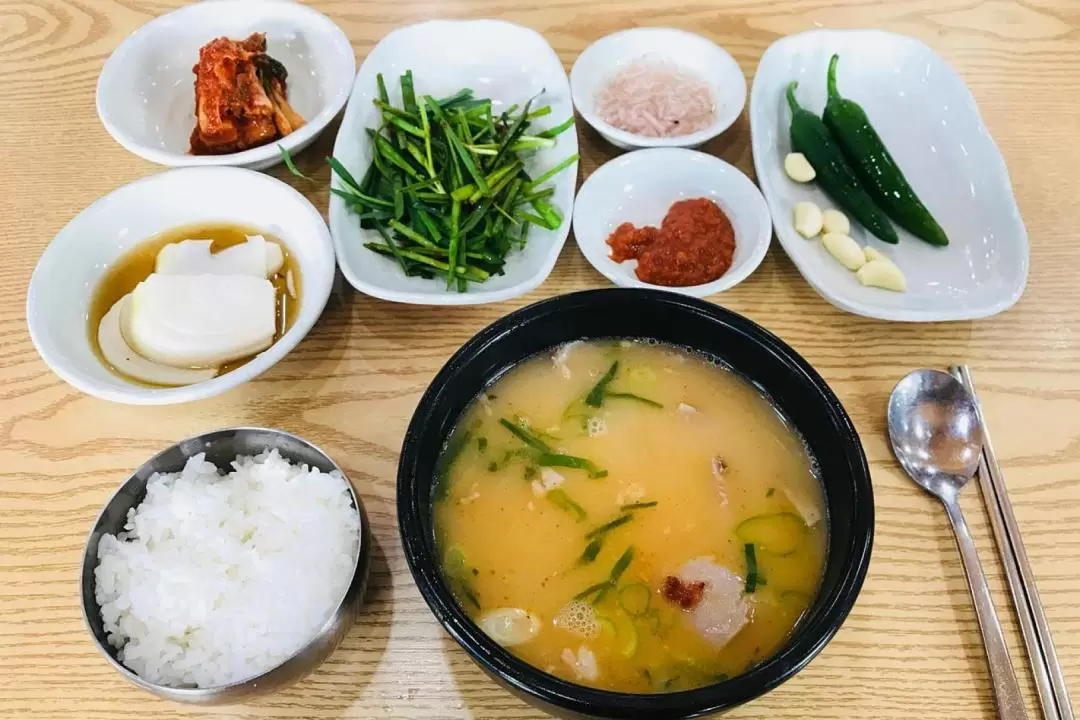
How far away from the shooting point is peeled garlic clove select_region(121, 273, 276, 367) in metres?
1.49

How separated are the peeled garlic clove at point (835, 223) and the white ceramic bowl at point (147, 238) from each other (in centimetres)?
113

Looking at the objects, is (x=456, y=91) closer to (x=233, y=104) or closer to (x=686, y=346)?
(x=233, y=104)

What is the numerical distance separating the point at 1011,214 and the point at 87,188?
2.23 m

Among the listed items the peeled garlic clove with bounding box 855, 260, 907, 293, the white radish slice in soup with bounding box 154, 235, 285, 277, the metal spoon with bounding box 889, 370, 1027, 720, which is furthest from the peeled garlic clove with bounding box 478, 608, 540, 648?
the peeled garlic clove with bounding box 855, 260, 907, 293

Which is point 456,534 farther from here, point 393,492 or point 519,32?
point 519,32

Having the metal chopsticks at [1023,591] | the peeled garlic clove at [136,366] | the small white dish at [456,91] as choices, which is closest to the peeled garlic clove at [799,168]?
the small white dish at [456,91]

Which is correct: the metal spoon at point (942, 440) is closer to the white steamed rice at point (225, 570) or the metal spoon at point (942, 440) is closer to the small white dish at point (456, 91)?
the small white dish at point (456, 91)

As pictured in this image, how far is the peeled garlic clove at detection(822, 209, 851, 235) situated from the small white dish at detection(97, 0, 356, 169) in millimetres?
1215

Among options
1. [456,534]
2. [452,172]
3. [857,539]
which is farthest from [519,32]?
[857,539]

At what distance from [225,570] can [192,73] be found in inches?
59.3

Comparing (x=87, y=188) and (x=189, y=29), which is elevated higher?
(x=189, y=29)

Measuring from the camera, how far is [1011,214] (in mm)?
1733

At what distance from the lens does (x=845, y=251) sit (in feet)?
5.54

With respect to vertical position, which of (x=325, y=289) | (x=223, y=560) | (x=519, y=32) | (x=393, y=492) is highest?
(x=519, y=32)
